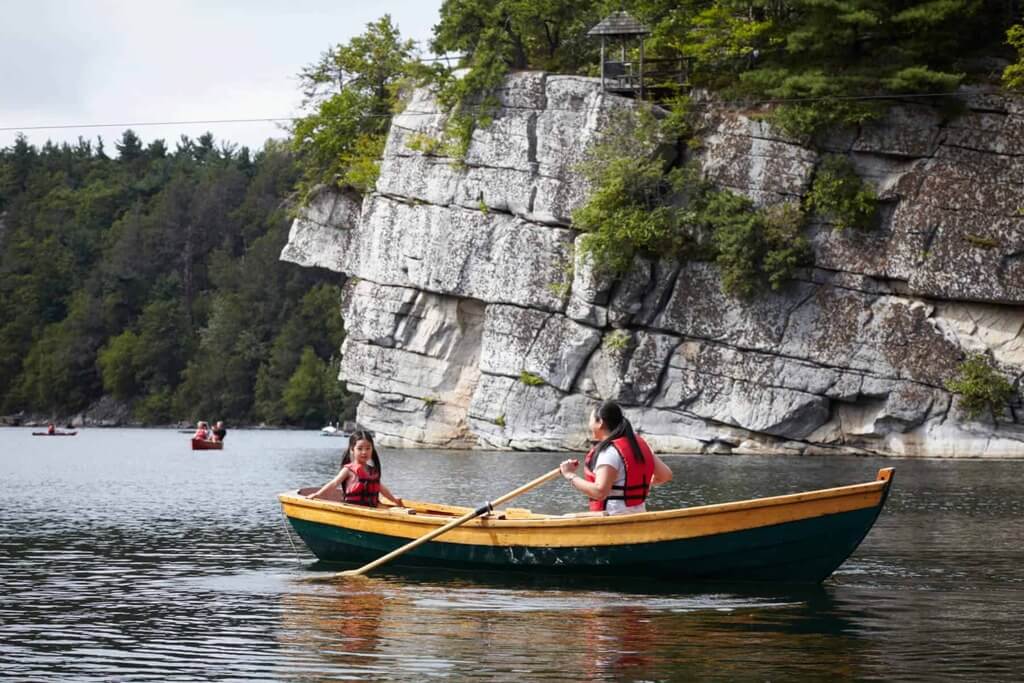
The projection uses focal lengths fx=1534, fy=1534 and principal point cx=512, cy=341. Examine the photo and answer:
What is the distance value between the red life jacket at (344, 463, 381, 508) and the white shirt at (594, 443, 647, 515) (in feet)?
13.0

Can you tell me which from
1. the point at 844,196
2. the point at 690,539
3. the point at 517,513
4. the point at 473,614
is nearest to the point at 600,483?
the point at 690,539

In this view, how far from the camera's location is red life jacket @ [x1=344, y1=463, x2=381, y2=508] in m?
20.3

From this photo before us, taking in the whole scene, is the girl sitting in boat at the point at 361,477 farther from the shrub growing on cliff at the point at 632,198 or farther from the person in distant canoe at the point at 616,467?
the shrub growing on cliff at the point at 632,198

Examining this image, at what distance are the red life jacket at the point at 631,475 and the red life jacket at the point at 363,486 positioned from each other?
384 cm

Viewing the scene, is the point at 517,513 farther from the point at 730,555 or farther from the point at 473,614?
the point at 473,614

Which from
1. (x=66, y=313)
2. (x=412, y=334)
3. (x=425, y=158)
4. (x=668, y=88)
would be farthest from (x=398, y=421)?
(x=66, y=313)

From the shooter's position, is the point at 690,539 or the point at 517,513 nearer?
the point at 690,539

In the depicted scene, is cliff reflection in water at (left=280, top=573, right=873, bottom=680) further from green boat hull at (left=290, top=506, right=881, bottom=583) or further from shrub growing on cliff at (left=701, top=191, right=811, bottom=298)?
shrub growing on cliff at (left=701, top=191, right=811, bottom=298)

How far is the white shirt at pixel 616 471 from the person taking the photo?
17078 millimetres

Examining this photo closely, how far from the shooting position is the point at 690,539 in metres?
17.1

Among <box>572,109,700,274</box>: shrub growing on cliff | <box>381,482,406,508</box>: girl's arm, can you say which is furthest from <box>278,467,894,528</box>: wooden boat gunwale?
<box>572,109,700,274</box>: shrub growing on cliff

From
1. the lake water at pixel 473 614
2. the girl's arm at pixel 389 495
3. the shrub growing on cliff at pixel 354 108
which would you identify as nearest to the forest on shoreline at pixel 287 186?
the shrub growing on cliff at pixel 354 108

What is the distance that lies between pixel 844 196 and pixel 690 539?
3441 cm

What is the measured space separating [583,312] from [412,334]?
33.1ft
